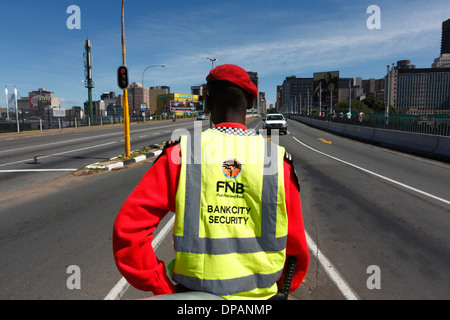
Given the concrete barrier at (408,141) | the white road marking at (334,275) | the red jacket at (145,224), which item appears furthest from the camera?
the concrete barrier at (408,141)

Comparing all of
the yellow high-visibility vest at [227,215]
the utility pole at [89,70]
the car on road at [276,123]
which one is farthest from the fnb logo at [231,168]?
the utility pole at [89,70]

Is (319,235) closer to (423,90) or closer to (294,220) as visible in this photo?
(294,220)

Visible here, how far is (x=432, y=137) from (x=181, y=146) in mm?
17555

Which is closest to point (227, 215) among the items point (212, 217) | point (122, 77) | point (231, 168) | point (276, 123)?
point (212, 217)

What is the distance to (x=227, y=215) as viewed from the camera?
143 centimetres

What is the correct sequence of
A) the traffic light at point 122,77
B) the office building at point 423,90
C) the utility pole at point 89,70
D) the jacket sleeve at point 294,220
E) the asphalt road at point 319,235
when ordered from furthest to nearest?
1. the office building at point 423,90
2. the utility pole at point 89,70
3. the traffic light at point 122,77
4. the asphalt road at point 319,235
5. the jacket sleeve at point 294,220

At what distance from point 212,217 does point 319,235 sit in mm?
4176

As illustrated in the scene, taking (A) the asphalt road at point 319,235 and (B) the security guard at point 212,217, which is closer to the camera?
(B) the security guard at point 212,217

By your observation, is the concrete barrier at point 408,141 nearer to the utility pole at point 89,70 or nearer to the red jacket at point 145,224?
the red jacket at point 145,224

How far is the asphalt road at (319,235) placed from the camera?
3.57m

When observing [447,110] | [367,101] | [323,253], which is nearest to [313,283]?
[323,253]

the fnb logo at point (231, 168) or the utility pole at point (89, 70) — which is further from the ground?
the utility pole at point (89, 70)

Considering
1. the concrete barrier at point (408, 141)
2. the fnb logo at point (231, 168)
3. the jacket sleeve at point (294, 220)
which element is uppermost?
the fnb logo at point (231, 168)

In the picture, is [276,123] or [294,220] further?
[276,123]
